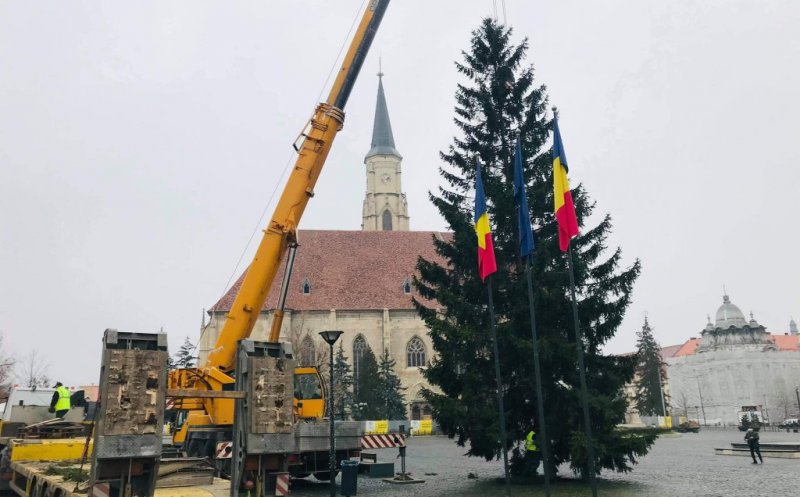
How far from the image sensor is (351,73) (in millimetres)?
15898

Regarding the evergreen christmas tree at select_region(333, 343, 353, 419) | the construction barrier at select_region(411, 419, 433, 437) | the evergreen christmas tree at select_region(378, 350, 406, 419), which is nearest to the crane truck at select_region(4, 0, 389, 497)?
the evergreen christmas tree at select_region(333, 343, 353, 419)

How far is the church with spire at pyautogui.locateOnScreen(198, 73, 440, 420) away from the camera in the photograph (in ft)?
157

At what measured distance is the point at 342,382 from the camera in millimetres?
44781

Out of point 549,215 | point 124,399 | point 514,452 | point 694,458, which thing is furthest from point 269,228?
point 694,458

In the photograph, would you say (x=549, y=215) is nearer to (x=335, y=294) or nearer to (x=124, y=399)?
(x=124, y=399)

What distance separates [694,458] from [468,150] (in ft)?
47.4

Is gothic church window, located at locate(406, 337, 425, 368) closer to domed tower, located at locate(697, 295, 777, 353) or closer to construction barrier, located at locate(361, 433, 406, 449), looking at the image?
construction barrier, located at locate(361, 433, 406, 449)

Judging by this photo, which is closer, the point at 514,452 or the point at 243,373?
the point at 243,373

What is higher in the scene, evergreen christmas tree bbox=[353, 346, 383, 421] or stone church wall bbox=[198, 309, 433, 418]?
stone church wall bbox=[198, 309, 433, 418]

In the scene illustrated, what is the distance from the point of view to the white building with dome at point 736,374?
71.3 meters

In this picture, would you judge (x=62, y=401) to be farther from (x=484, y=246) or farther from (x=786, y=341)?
(x=786, y=341)

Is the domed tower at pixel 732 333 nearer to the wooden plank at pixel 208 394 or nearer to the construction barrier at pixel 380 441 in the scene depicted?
→ the construction barrier at pixel 380 441

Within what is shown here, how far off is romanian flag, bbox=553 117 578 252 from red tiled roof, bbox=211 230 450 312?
37748mm

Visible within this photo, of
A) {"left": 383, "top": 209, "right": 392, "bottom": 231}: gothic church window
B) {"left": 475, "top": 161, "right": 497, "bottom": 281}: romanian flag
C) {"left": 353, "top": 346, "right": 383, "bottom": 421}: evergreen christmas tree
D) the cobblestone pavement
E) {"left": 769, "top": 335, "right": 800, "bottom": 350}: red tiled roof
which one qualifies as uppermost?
{"left": 383, "top": 209, "right": 392, "bottom": 231}: gothic church window
